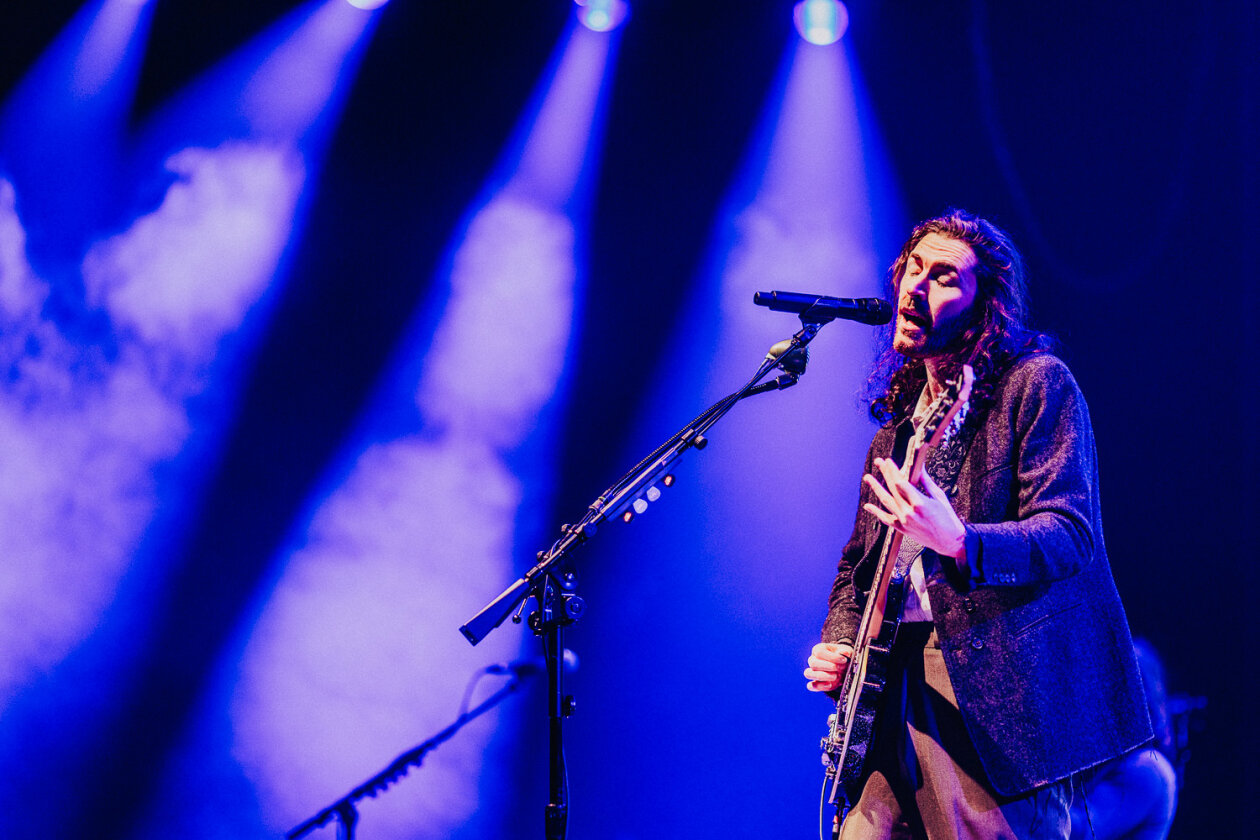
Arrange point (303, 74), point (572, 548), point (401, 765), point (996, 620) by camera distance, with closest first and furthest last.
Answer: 1. point (996, 620)
2. point (572, 548)
3. point (401, 765)
4. point (303, 74)

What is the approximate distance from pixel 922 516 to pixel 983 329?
2.26 ft

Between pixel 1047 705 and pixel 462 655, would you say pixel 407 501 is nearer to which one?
pixel 462 655

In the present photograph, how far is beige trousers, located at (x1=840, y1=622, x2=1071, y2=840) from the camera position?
1853 mm

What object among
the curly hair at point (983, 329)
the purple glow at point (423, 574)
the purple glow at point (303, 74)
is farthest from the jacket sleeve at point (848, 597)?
the purple glow at point (303, 74)

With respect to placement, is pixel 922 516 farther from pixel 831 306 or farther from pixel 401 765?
pixel 401 765

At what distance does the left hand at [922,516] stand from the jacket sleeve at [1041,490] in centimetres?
3

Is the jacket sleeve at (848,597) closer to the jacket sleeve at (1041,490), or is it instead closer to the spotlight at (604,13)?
the jacket sleeve at (1041,490)

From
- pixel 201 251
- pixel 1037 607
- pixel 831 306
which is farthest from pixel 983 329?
pixel 201 251

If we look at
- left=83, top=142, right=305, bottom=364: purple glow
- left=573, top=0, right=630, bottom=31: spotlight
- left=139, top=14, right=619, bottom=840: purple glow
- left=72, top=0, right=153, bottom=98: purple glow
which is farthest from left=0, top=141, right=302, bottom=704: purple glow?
left=573, top=0, right=630, bottom=31: spotlight

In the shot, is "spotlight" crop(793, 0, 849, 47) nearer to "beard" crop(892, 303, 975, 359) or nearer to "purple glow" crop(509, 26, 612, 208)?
"purple glow" crop(509, 26, 612, 208)

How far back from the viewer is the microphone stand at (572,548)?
8.32ft

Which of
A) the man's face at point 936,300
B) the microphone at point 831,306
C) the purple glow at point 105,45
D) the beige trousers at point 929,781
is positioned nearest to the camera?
the beige trousers at point 929,781

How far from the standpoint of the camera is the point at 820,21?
4496 millimetres

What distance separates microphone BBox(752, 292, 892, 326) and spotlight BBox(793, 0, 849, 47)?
2507mm
